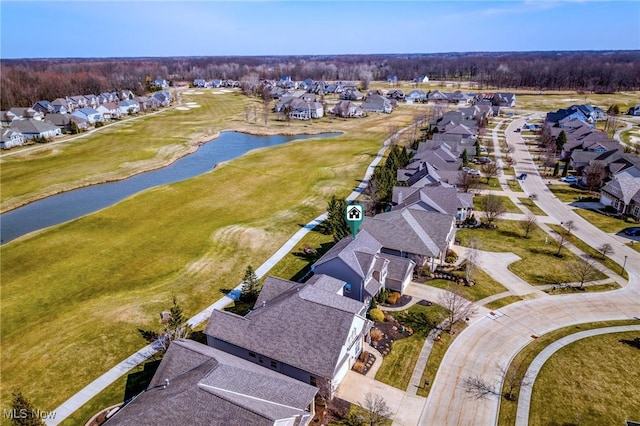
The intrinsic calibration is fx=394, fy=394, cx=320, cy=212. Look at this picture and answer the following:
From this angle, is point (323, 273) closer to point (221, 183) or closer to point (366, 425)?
point (366, 425)

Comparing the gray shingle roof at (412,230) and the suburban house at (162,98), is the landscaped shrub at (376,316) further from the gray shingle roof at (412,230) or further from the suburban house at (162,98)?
the suburban house at (162,98)

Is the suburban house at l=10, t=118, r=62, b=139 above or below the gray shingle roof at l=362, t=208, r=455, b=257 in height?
above

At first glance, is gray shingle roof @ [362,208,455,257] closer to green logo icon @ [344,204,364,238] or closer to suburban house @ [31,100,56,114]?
green logo icon @ [344,204,364,238]

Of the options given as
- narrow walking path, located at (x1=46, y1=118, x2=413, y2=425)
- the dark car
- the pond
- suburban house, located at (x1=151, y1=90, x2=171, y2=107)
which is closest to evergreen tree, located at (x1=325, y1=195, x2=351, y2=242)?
narrow walking path, located at (x1=46, y1=118, x2=413, y2=425)

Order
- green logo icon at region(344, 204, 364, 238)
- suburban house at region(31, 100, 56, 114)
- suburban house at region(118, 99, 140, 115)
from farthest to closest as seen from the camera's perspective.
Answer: suburban house at region(118, 99, 140, 115), suburban house at region(31, 100, 56, 114), green logo icon at region(344, 204, 364, 238)

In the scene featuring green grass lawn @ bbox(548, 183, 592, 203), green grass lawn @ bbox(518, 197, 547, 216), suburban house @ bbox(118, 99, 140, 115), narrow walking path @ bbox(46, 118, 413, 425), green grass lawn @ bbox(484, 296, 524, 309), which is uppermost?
suburban house @ bbox(118, 99, 140, 115)
